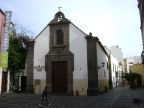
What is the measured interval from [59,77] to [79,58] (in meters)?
3.24

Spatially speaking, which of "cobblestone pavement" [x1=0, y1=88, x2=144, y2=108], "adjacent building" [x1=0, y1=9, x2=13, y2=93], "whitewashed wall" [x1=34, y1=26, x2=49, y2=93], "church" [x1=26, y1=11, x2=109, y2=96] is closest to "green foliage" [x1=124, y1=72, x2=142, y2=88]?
"church" [x1=26, y1=11, x2=109, y2=96]

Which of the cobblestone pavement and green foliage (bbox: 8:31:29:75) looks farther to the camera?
green foliage (bbox: 8:31:29:75)

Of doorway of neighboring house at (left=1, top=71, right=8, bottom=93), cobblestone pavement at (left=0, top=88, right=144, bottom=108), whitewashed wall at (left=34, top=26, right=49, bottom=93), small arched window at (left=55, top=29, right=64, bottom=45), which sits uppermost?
small arched window at (left=55, top=29, right=64, bottom=45)

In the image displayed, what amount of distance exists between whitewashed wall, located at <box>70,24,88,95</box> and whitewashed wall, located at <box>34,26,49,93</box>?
10.7 feet

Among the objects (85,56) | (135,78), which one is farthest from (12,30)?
(135,78)

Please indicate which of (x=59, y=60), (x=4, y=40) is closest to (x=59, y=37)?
(x=59, y=60)

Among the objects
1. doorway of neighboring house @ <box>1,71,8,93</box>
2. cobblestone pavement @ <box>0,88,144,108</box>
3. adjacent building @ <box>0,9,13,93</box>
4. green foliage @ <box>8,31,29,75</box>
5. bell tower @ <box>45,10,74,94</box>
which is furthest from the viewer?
green foliage @ <box>8,31,29,75</box>

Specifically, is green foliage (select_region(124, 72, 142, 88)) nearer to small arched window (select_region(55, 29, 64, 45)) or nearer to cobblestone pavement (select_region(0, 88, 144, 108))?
small arched window (select_region(55, 29, 64, 45))

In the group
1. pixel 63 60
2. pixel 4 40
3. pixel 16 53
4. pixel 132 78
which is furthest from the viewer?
pixel 132 78

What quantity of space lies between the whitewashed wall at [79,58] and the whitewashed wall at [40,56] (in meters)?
3.28

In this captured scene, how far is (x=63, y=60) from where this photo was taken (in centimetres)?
2948

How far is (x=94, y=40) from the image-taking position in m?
28.4

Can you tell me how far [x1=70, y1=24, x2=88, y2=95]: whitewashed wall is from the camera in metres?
28.1

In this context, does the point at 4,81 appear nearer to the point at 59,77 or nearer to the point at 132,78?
the point at 59,77
